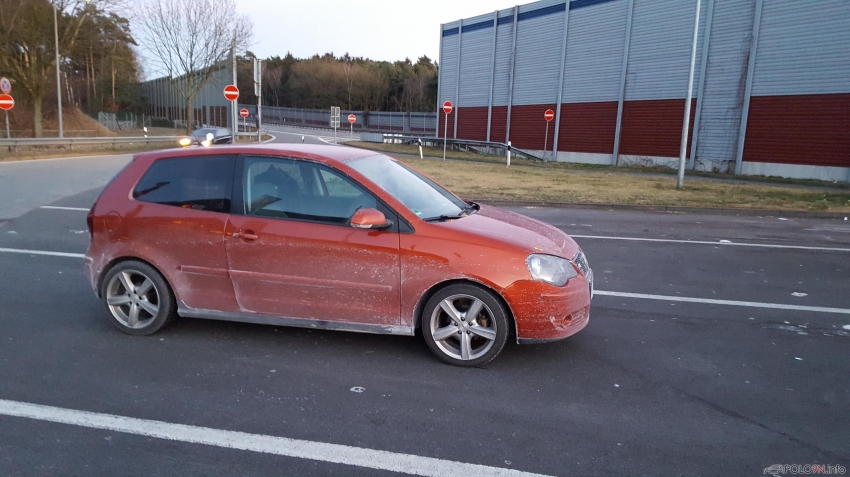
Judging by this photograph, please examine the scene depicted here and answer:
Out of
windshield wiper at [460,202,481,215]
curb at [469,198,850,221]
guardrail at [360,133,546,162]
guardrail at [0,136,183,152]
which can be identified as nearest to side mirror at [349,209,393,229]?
windshield wiper at [460,202,481,215]

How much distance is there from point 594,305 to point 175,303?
4.13 m

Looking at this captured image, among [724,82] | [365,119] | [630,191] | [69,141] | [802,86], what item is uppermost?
[724,82]

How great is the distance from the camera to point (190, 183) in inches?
204

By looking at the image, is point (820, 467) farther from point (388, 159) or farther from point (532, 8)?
point (532, 8)

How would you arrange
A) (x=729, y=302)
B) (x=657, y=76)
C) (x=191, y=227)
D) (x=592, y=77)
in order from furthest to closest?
(x=592, y=77)
(x=657, y=76)
(x=729, y=302)
(x=191, y=227)

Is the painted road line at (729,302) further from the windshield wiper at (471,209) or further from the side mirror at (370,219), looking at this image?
the side mirror at (370,219)

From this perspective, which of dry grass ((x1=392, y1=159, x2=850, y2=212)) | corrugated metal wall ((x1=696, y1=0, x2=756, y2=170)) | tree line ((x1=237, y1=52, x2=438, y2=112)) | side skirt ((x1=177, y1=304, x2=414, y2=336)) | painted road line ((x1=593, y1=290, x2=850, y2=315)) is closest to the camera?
side skirt ((x1=177, y1=304, x2=414, y2=336))

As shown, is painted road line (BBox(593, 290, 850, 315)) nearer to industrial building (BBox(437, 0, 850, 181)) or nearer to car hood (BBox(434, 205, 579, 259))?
car hood (BBox(434, 205, 579, 259))

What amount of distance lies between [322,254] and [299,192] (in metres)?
0.60

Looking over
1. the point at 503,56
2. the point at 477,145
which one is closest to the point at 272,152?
the point at 477,145

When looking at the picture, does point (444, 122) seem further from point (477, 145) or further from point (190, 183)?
point (190, 183)

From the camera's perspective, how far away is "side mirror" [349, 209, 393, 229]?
14.9 ft

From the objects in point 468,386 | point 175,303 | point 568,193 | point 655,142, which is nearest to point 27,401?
point 175,303

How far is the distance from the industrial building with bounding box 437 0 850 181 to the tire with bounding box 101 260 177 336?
24758mm
